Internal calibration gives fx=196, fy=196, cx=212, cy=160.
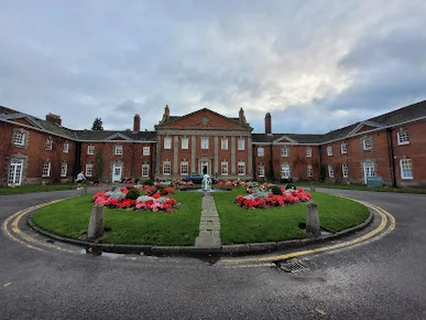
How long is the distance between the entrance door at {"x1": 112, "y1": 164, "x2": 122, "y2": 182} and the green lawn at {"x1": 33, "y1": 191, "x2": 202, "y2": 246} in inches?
1078

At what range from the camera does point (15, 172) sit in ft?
77.7

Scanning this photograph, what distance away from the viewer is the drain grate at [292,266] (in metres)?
4.21

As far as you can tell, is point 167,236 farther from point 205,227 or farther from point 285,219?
point 285,219

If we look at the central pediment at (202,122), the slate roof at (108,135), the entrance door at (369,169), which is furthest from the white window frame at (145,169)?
the entrance door at (369,169)

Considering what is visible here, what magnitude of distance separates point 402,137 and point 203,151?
1042 inches

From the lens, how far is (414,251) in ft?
16.8

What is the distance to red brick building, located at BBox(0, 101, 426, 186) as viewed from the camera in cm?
2511

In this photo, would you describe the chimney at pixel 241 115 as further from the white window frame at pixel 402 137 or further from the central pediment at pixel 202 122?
the white window frame at pixel 402 137

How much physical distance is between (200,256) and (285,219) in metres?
3.61

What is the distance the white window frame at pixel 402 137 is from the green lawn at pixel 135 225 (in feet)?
88.5

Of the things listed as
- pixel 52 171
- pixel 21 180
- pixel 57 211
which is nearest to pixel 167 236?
pixel 57 211

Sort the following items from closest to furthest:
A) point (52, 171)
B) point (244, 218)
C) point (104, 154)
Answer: point (244, 218) < point (52, 171) < point (104, 154)

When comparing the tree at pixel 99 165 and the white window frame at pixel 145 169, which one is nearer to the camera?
the tree at pixel 99 165

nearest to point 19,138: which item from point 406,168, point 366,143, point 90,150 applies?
point 90,150
